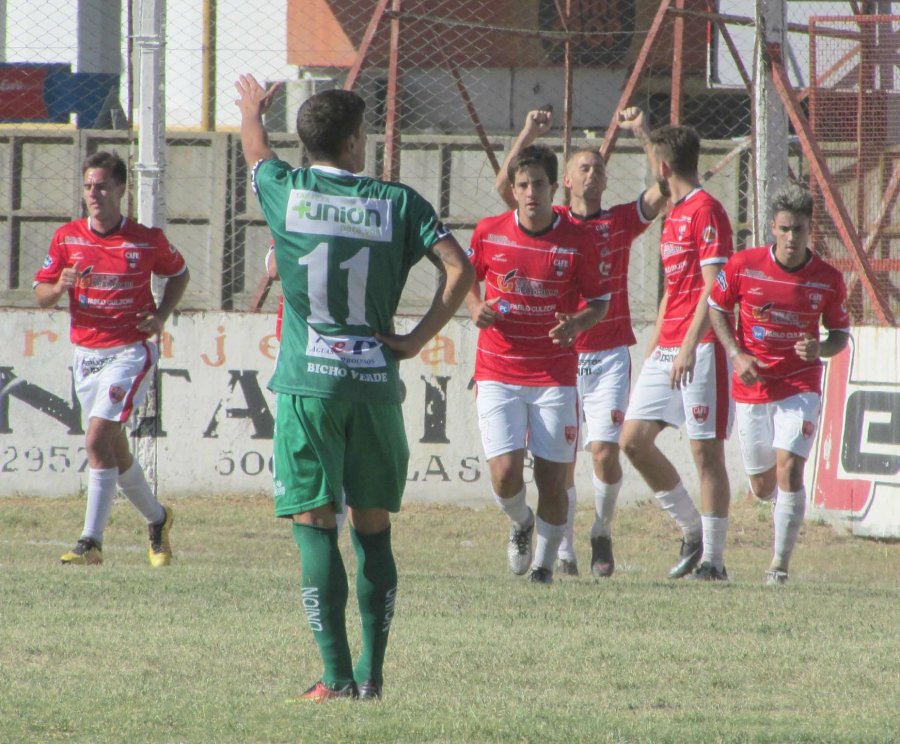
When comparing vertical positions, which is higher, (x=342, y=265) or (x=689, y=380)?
(x=342, y=265)

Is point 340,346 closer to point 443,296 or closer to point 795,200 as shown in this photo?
point 443,296

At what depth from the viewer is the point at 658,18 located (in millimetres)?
11523

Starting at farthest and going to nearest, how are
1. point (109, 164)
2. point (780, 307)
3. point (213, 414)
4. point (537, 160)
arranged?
point (213, 414), point (109, 164), point (780, 307), point (537, 160)

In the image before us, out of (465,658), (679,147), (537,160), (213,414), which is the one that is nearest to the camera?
(465,658)

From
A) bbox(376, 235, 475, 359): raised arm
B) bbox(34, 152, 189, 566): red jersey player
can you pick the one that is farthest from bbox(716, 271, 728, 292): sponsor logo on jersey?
bbox(376, 235, 475, 359): raised arm

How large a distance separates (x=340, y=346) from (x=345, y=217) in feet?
1.35

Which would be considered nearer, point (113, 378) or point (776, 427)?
point (776, 427)

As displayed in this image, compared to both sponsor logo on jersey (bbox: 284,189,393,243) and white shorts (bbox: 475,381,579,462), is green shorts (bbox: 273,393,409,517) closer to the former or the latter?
sponsor logo on jersey (bbox: 284,189,393,243)

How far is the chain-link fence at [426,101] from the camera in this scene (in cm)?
1126

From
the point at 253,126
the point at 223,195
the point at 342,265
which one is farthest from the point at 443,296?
the point at 223,195

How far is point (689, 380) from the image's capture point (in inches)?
321

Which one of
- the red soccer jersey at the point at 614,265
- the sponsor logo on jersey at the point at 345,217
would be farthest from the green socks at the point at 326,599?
the red soccer jersey at the point at 614,265

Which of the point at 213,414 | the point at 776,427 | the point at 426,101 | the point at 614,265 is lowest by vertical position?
the point at 213,414

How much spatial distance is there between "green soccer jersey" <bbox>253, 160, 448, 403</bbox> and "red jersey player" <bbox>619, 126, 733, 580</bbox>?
11.9 ft
